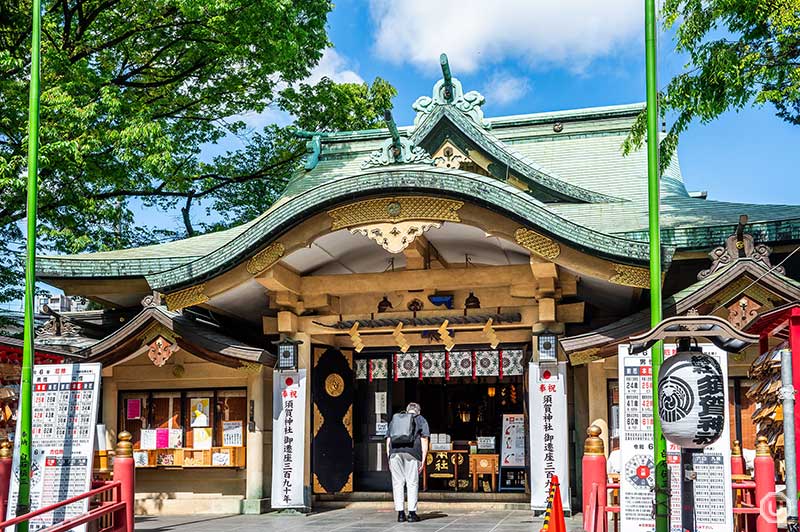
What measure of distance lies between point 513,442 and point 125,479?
317 inches

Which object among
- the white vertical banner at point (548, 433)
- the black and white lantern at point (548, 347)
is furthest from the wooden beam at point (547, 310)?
the white vertical banner at point (548, 433)

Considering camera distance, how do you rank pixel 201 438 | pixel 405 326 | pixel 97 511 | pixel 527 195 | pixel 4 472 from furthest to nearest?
pixel 201 438 < pixel 405 326 < pixel 527 195 < pixel 4 472 < pixel 97 511

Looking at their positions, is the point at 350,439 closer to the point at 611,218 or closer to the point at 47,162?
the point at 611,218

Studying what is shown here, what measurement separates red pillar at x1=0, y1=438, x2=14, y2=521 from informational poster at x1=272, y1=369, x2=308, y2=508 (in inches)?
168

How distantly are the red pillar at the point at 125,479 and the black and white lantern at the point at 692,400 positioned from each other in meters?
6.71

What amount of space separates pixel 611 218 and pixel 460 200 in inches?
134

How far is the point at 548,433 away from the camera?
13.8 meters

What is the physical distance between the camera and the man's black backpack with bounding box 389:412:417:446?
1398 cm

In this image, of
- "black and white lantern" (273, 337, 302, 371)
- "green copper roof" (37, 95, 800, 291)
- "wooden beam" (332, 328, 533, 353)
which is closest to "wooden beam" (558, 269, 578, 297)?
"green copper roof" (37, 95, 800, 291)

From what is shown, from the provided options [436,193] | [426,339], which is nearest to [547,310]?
[436,193]

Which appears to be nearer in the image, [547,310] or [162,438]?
[547,310]

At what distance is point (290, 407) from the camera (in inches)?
593

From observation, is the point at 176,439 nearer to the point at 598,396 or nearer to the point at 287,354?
the point at 287,354

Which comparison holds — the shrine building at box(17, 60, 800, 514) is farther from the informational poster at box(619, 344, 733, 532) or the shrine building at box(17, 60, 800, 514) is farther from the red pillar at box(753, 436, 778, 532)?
the red pillar at box(753, 436, 778, 532)
